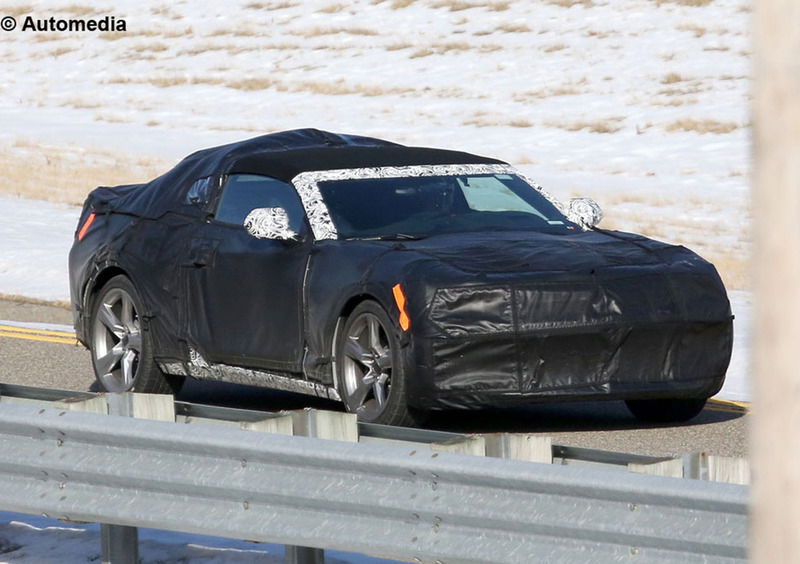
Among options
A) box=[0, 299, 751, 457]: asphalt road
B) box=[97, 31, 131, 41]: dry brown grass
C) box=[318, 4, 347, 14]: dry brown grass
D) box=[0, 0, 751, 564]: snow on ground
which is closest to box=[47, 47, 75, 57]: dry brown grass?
box=[0, 0, 751, 564]: snow on ground

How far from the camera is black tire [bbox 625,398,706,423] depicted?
29.5ft

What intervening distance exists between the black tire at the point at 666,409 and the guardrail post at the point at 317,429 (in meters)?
4.17

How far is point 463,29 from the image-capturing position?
177 ft

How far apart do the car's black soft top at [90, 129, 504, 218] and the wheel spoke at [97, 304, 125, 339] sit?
0.60 metres

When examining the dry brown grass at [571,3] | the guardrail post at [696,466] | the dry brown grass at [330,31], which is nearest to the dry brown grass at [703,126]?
the dry brown grass at [571,3]

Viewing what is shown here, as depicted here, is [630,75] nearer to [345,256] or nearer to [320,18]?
[320,18]

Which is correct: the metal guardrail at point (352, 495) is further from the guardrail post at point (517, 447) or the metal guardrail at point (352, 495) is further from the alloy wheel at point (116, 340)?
the alloy wheel at point (116, 340)

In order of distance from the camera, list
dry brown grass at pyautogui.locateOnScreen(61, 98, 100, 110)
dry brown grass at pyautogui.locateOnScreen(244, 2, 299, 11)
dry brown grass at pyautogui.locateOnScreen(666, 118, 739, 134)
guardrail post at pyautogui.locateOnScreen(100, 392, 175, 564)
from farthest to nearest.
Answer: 1. dry brown grass at pyautogui.locateOnScreen(244, 2, 299, 11)
2. dry brown grass at pyautogui.locateOnScreen(61, 98, 100, 110)
3. dry brown grass at pyautogui.locateOnScreen(666, 118, 739, 134)
4. guardrail post at pyautogui.locateOnScreen(100, 392, 175, 564)

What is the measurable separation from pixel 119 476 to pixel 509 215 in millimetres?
4843

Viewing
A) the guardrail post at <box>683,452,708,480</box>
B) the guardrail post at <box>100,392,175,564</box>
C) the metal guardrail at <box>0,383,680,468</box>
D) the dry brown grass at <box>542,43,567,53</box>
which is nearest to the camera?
the guardrail post at <box>683,452,708,480</box>

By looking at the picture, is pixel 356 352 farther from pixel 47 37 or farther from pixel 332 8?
pixel 47 37

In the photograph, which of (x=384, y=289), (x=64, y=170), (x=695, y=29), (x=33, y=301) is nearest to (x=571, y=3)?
(x=695, y=29)

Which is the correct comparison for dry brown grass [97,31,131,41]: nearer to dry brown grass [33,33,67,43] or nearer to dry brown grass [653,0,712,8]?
dry brown grass [33,33,67,43]

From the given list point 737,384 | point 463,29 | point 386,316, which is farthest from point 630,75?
point 386,316
